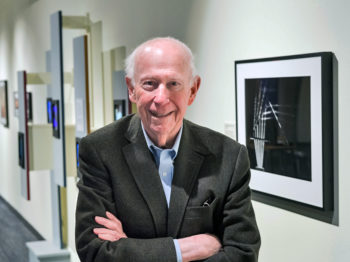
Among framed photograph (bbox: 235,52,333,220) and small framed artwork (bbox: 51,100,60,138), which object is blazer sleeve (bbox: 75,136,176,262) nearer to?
framed photograph (bbox: 235,52,333,220)

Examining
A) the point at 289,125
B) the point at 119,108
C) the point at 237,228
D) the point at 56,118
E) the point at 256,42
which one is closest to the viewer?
the point at 237,228

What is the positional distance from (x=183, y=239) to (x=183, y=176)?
191 mm

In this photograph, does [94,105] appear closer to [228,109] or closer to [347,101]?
[228,109]

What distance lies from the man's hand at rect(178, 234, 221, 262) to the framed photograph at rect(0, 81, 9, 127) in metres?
7.17

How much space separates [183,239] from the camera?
1.68 metres

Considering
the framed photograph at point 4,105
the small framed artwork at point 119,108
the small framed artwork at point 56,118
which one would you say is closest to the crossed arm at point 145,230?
the small framed artwork at point 119,108

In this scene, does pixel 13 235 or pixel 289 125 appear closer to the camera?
pixel 289 125

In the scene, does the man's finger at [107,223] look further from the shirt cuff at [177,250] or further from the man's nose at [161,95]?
the man's nose at [161,95]

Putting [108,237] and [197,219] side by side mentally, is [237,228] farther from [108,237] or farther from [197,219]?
[108,237]

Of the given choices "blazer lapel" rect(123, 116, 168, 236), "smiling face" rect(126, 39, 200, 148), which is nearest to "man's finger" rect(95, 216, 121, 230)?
"blazer lapel" rect(123, 116, 168, 236)

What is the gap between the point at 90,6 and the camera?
16.1 ft

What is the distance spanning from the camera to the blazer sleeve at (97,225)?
1.64m

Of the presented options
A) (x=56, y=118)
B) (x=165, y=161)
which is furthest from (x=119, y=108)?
(x=165, y=161)

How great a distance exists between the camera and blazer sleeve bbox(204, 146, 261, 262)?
1.71 m
